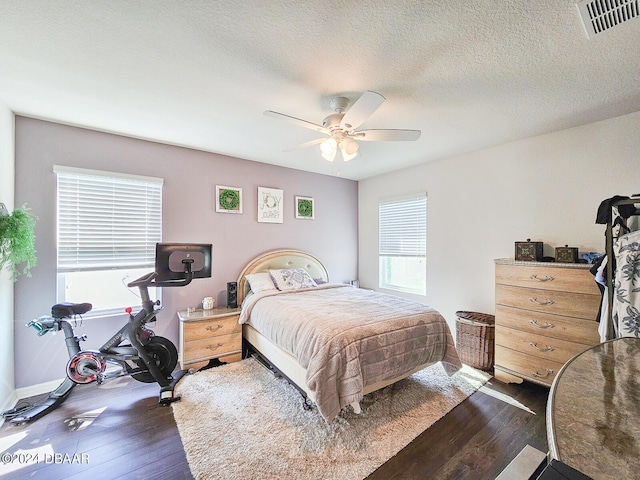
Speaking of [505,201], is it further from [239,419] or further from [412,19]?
[239,419]

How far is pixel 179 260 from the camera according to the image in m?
2.56

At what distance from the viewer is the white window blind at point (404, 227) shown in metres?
4.09

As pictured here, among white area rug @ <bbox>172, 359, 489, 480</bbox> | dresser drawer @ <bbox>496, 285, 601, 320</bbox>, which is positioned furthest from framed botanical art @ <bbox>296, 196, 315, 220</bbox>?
dresser drawer @ <bbox>496, 285, 601, 320</bbox>

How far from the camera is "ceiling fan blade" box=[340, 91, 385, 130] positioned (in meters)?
1.66

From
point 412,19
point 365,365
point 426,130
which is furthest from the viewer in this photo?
point 426,130

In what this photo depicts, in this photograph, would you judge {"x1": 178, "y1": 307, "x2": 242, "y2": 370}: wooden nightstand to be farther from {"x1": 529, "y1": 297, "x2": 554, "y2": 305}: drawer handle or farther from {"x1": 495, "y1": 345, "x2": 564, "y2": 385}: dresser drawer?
{"x1": 529, "y1": 297, "x2": 554, "y2": 305}: drawer handle

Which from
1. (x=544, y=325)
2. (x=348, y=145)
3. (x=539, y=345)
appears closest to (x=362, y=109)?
(x=348, y=145)

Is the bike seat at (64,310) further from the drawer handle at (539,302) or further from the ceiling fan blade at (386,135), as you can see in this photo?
the drawer handle at (539,302)

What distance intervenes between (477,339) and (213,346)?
9.98ft

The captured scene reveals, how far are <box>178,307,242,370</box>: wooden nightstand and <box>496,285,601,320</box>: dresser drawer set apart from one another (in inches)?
118

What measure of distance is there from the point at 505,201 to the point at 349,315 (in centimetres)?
237

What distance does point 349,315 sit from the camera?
246 cm

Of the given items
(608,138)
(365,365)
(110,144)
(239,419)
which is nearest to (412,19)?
(365,365)

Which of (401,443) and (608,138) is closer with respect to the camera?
(401,443)
